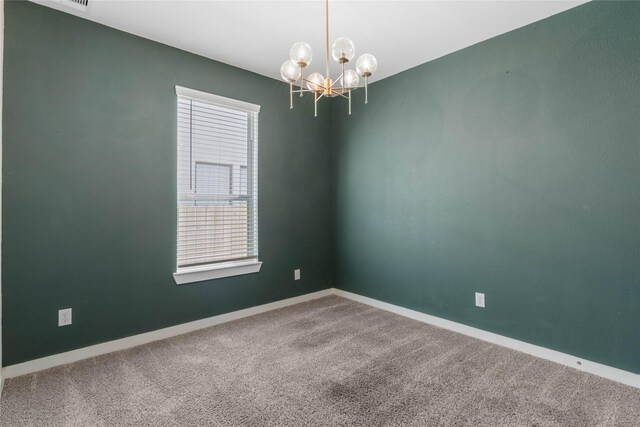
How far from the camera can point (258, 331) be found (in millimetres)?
2936

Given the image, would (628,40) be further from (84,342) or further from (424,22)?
(84,342)

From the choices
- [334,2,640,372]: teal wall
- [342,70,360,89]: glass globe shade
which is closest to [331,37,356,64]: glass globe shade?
[342,70,360,89]: glass globe shade

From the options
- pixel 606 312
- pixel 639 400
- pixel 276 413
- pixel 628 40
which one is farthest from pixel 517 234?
pixel 276 413

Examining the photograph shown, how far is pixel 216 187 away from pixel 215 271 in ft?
2.63

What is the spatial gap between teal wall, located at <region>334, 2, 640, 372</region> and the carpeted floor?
0.40 m

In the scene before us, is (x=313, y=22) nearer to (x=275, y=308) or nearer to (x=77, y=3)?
(x=77, y=3)

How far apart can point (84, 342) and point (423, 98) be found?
3.57 meters

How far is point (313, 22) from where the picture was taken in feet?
8.02

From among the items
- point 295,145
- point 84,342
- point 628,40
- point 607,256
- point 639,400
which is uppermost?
point 628,40

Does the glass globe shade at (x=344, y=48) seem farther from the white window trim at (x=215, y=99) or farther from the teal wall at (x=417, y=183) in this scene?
the white window trim at (x=215, y=99)

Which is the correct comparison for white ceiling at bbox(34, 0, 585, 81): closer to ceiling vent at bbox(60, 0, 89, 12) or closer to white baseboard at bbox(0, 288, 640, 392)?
ceiling vent at bbox(60, 0, 89, 12)

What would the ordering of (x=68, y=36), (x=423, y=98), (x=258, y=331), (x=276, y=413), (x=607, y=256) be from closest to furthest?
(x=276, y=413)
(x=607, y=256)
(x=68, y=36)
(x=258, y=331)
(x=423, y=98)

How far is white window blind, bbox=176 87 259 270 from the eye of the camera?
292 cm

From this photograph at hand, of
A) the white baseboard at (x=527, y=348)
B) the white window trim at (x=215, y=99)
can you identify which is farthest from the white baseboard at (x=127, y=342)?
the white window trim at (x=215, y=99)
